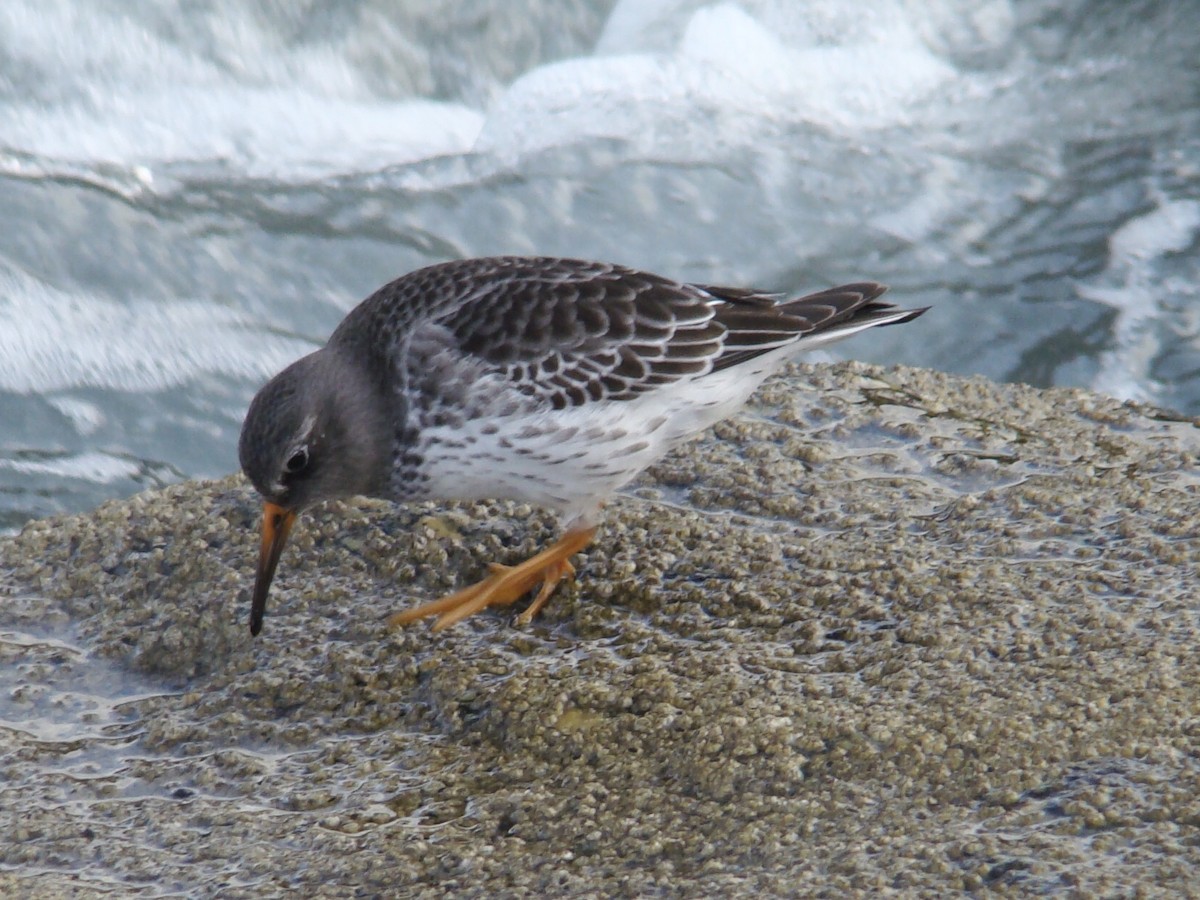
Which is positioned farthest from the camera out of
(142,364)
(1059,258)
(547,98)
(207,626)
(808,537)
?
(547,98)

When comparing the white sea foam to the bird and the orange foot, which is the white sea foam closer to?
the bird

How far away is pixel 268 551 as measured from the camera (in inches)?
194

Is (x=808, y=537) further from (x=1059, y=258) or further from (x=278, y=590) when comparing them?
(x=1059, y=258)

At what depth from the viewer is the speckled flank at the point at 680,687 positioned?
12.0 feet

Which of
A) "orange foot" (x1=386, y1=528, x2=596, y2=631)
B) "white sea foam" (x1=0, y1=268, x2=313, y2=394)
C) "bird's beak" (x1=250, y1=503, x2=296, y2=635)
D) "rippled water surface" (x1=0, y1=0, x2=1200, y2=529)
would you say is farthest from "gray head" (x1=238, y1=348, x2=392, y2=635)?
"white sea foam" (x1=0, y1=268, x2=313, y2=394)

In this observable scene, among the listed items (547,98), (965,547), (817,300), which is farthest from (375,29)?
(965,547)

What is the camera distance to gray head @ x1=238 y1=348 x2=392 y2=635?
16.0 ft

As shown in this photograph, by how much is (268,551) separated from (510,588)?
34.4 inches

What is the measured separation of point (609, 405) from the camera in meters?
5.12

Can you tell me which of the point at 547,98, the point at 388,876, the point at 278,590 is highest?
the point at 547,98

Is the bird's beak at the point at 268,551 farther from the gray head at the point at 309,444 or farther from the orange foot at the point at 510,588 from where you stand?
the orange foot at the point at 510,588

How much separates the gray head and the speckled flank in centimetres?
28

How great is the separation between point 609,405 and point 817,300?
3.36 feet

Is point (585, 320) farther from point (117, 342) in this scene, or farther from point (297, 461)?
point (117, 342)
